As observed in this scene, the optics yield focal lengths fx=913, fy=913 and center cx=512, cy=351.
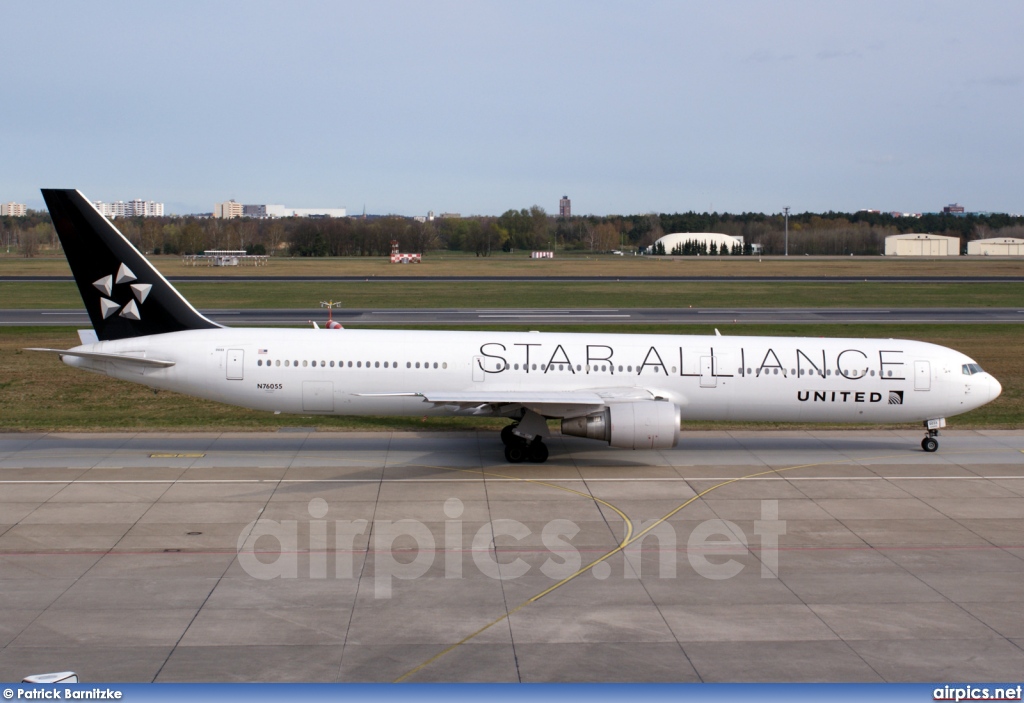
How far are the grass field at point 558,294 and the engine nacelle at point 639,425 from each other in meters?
42.3

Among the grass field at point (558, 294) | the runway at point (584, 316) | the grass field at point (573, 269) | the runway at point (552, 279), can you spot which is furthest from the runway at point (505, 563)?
the grass field at point (573, 269)

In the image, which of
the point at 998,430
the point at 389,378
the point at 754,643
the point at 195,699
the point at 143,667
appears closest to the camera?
the point at 195,699

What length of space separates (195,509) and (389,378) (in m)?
6.50

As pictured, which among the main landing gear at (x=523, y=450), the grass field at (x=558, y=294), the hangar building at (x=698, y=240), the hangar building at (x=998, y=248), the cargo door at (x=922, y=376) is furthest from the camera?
the hangar building at (x=698, y=240)

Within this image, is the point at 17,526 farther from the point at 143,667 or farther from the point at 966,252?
the point at 966,252

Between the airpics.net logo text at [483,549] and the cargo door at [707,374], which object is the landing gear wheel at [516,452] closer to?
the airpics.net logo text at [483,549]

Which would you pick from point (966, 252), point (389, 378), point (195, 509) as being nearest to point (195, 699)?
point (195, 509)

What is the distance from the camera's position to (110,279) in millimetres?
24625

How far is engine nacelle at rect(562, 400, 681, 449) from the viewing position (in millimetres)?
22422

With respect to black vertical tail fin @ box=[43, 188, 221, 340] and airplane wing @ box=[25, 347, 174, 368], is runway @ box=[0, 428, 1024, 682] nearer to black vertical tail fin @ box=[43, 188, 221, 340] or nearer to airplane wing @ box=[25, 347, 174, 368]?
airplane wing @ box=[25, 347, 174, 368]

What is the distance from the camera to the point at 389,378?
24594 mm

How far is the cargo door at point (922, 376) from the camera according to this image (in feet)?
82.2

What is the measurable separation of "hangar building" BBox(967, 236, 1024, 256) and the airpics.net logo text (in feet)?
556

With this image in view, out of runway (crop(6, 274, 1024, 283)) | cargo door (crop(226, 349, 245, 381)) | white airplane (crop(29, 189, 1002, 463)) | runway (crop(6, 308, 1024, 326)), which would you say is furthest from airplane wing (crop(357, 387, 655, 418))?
runway (crop(6, 274, 1024, 283))
